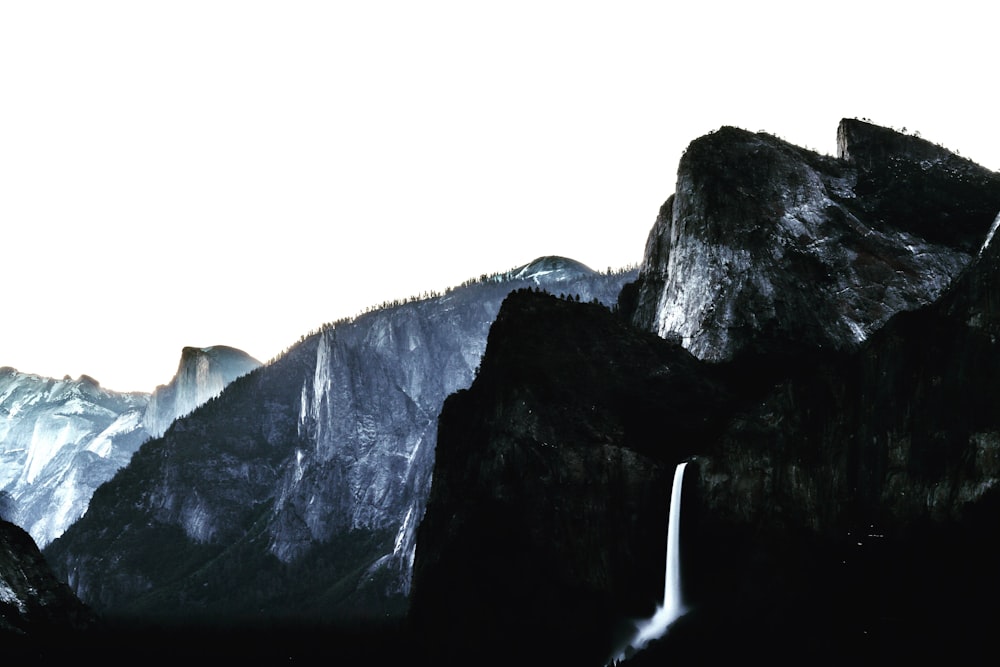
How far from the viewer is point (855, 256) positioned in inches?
4473

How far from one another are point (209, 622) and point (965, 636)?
156 meters

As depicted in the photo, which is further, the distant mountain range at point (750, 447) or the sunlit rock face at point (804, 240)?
the sunlit rock face at point (804, 240)

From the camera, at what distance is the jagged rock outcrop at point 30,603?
126775 millimetres

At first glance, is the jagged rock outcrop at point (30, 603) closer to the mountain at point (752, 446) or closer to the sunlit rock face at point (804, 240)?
the mountain at point (752, 446)

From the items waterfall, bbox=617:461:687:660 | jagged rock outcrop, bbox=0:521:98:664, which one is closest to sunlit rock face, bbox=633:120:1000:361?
waterfall, bbox=617:461:687:660

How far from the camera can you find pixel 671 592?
88000 millimetres

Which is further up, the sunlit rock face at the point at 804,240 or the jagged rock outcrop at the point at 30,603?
the sunlit rock face at the point at 804,240

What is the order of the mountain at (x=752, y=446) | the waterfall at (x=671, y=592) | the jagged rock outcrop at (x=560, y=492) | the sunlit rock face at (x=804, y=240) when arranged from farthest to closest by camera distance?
the sunlit rock face at (x=804, y=240) < the jagged rock outcrop at (x=560, y=492) < the waterfall at (x=671, y=592) < the mountain at (x=752, y=446)

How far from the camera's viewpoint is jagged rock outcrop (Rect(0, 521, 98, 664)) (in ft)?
416

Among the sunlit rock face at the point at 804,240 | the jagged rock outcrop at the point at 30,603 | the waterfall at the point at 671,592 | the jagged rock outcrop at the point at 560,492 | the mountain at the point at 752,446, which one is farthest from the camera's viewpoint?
the jagged rock outcrop at the point at 30,603

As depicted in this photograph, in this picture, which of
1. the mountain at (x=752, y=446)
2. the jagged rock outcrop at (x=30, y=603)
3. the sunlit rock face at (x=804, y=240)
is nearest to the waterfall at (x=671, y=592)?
the mountain at (x=752, y=446)

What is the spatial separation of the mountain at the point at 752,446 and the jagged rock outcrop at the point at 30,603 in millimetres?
50931

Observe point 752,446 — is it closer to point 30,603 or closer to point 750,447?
point 750,447

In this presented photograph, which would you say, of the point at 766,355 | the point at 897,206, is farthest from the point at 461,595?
the point at 897,206
